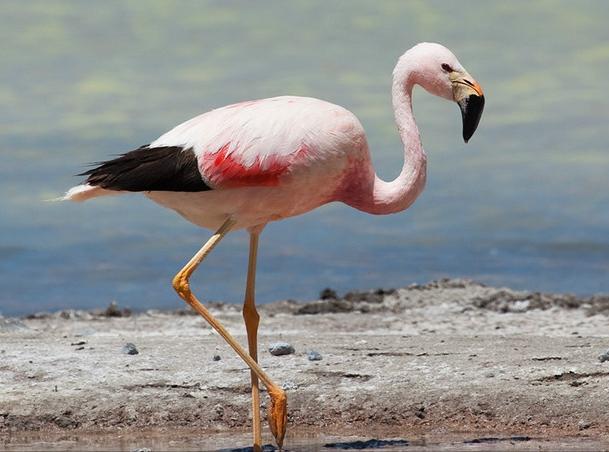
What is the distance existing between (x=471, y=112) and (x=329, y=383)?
1.84 m

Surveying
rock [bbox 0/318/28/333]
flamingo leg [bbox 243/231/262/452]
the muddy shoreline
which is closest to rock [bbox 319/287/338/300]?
the muddy shoreline

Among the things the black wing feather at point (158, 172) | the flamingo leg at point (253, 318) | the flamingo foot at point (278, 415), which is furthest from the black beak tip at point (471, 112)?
the flamingo foot at point (278, 415)

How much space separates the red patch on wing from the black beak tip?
101cm

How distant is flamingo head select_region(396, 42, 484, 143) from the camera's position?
26.7 feet

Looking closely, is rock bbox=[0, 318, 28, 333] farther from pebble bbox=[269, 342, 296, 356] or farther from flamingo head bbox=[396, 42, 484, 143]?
flamingo head bbox=[396, 42, 484, 143]

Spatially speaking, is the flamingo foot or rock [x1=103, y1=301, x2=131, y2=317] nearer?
the flamingo foot

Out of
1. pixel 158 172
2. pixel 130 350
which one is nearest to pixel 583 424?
pixel 158 172

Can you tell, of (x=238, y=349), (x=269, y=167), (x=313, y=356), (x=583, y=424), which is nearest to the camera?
(x=269, y=167)

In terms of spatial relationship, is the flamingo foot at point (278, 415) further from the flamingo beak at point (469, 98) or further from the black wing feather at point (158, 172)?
the flamingo beak at point (469, 98)

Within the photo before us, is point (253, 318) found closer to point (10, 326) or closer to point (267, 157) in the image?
point (267, 157)

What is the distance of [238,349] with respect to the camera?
7.82m

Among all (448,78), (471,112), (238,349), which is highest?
(448,78)

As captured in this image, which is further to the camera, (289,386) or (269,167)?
(289,386)

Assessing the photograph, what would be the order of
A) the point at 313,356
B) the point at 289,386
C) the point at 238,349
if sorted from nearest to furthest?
1. the point at 238,349
2. the point at 289,386
3. the point at 313,356
